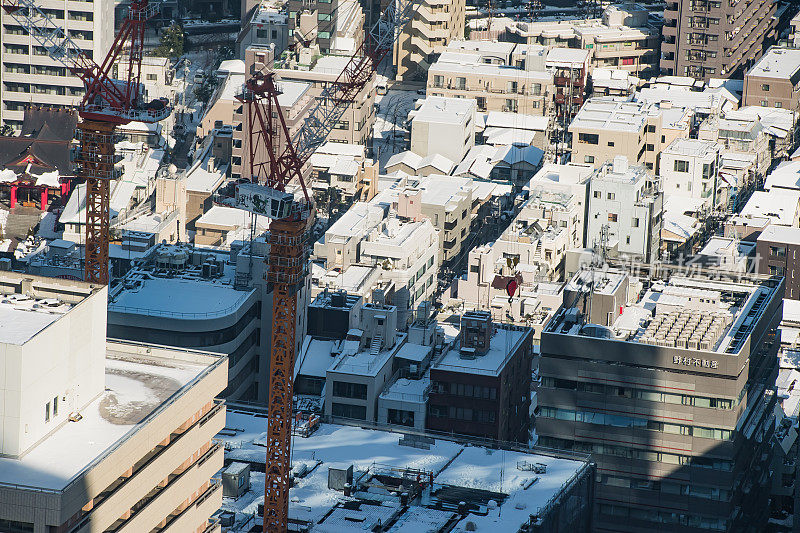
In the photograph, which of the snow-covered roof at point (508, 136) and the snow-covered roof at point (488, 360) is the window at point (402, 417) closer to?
the snow-covered roof at point (488, 360)

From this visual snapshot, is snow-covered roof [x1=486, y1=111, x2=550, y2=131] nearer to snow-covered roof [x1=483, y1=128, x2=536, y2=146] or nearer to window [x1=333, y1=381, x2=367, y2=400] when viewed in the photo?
snow-covered roof [x1=483, y1=128, x2=536, y2=146]

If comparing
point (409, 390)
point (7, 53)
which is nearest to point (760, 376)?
point (409, 390)

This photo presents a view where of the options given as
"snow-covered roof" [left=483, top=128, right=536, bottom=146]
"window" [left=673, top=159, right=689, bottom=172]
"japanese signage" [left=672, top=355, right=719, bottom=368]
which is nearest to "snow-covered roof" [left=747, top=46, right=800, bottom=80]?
"snow-covered roof" [left=483, top=128, right=536, bottom=146]

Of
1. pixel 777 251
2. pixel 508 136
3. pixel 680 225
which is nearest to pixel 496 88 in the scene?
pixel 508 136

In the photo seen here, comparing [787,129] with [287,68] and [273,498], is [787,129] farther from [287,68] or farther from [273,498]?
[273,498]

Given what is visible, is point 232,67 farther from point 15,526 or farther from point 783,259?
point 15,526

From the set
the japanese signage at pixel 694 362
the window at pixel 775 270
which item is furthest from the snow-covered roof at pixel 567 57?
the japanese signage at pixel 694 362
